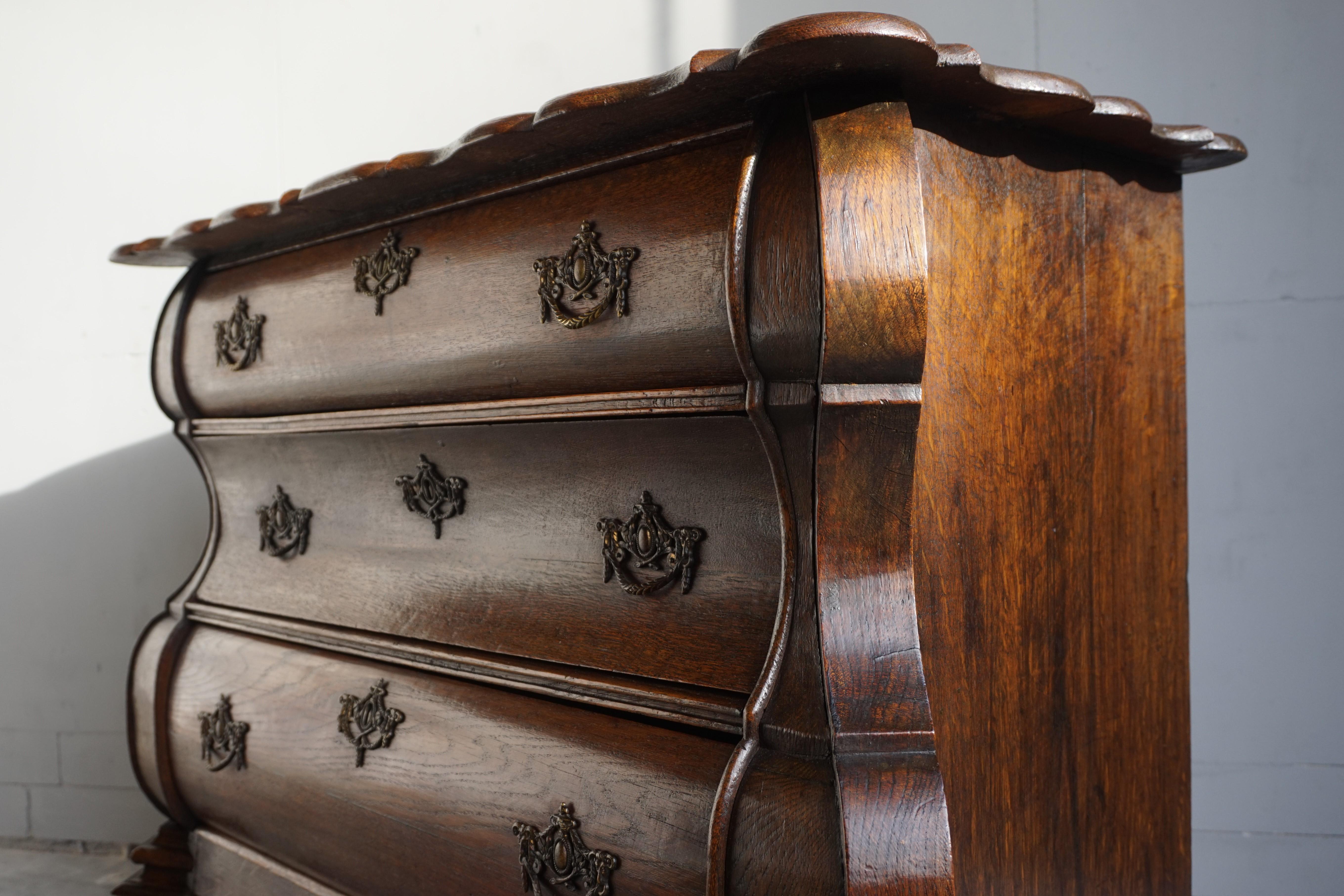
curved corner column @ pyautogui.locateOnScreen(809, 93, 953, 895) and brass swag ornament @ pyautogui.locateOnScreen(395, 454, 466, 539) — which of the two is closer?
curved corner column @ pyautogui.locateOnScreen(809, 93, 953, 895)

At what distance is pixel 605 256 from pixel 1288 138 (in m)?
1.24

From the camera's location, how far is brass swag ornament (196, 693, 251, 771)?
1.64m

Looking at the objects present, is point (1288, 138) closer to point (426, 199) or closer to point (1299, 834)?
point (1299, 834)

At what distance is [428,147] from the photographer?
2273 mm

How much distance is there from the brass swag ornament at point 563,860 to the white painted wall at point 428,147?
1.16 metres

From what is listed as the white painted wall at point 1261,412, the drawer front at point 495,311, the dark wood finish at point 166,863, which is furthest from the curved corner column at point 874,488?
the dark wood finish at point 166,863

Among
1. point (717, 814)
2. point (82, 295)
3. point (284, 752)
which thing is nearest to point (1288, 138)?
point (717, 814)

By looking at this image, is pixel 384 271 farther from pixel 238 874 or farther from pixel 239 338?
pixel 238 874

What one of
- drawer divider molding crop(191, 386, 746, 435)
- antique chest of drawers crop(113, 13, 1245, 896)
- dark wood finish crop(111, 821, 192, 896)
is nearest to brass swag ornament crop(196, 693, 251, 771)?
antique chest of drawers crop(113, 13, 1245, 896)

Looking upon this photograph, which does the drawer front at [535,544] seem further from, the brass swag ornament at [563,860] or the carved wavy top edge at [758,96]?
the carved wavy top edge at [758,96]

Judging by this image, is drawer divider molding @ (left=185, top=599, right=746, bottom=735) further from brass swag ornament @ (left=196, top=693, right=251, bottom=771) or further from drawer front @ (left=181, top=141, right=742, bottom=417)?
drawer front @ (left=181, top=141, right=742, bottom=417)

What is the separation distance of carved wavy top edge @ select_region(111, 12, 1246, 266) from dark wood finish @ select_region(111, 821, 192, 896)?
114 centimetres

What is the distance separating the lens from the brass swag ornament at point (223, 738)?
5.38 feet

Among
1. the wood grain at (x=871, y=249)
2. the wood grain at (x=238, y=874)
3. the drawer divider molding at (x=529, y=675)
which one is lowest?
the wood grain at (x=238, y=874)
